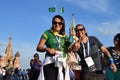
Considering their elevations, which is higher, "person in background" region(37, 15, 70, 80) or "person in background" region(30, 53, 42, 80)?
"person in background" region(37, 15, 70, 80)

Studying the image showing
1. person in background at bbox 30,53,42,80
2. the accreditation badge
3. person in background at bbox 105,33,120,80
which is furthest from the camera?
person in background at bbox 30,53,42,80

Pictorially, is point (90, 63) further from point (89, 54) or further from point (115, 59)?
point (115, 59)

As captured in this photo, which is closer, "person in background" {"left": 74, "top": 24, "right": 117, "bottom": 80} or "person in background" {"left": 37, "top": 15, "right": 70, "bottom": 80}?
"person in background" {"left": 37, "top": 15, "right": 70, "bottom": 80}

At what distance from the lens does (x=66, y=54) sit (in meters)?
5.70

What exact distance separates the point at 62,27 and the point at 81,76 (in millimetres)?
1190

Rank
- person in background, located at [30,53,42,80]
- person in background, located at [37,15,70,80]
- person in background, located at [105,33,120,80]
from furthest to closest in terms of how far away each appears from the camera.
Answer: person in background, located at [30,53,42,80], person in background, located at [105,33,120,80], person in background, located at [37,15,70,80]

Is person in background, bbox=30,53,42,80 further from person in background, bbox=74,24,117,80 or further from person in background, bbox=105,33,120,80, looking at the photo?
person in background, bbox=74,24,117,80

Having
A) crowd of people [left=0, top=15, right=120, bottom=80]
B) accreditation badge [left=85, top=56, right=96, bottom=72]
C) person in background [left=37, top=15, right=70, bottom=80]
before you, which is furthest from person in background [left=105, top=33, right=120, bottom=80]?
person in background [left=37, top=15, right=70, bottom=80]

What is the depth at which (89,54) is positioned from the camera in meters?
6.38

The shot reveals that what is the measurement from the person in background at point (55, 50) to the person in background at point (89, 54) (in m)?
0.74

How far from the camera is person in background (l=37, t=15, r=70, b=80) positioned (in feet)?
18.1

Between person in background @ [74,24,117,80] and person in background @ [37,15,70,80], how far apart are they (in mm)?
742

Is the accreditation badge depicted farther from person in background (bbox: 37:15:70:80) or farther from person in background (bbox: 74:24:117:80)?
person in background (bbox: 37:15:70:80)

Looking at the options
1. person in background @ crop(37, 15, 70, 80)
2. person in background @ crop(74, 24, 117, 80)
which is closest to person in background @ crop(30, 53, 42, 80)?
person in background @ crop(74, 24, 117, 80)
